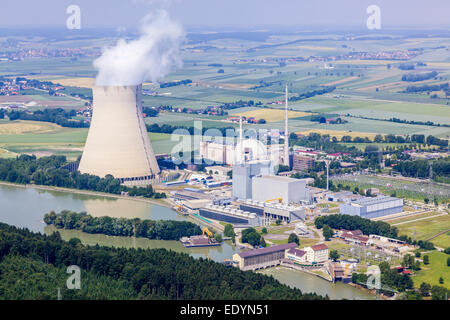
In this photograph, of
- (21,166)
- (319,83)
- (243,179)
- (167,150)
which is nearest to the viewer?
(243,179)

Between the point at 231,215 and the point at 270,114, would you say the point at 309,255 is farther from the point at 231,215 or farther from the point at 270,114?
the point at 270,114

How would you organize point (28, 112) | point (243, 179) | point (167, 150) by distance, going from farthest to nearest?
point (28, 112)
point (167, 150)
point (243, 179)

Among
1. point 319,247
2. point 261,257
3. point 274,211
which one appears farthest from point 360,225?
point 261,257

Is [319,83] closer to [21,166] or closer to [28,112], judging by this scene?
[28,112]

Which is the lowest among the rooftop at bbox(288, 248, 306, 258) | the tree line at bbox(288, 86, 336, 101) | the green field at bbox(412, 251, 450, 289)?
the green field at bbox(412, 251, 450, 289)

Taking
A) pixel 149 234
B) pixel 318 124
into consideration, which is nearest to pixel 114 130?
pixel 149 234

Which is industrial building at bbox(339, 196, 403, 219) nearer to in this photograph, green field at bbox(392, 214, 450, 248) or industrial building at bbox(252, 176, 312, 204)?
green field at bbox(392, 214, 450, 248)

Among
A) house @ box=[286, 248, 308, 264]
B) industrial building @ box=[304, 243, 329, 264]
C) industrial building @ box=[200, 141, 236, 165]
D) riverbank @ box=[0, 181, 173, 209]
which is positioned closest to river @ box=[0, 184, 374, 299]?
riverbank @ box=[0, 181, 173, 209]
